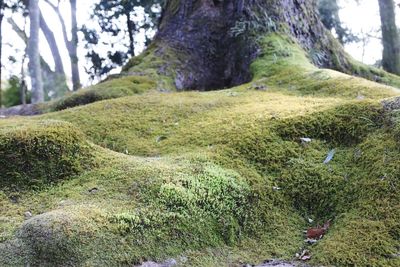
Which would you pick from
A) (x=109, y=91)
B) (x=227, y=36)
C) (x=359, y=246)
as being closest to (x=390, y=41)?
(x=227, y=36)

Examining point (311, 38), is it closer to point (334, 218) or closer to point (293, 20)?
point (293, 20)

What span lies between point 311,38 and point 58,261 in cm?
725

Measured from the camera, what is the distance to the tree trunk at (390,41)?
1090cm

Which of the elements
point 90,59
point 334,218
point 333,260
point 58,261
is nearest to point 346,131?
point 334,218

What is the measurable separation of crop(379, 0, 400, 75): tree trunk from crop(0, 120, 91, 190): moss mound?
9.58 meters

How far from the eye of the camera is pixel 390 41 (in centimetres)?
1096

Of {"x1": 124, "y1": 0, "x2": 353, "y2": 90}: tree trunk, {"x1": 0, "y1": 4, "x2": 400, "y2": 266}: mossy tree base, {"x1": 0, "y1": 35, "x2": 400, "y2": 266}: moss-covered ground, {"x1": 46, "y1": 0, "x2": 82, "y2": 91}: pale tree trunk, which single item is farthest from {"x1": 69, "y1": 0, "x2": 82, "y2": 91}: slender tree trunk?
{"x1": 0, "y1": 35, "x2": 400, "y2": 266}: moss-covered ground

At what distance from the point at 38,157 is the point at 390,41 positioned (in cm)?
1008

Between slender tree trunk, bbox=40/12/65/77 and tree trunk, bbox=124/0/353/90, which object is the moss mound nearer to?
tree trunk, bbox=124/0/353/90

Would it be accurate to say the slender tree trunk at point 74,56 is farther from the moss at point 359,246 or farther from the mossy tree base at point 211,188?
the moss at point 359,246

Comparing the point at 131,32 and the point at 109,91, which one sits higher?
the point at 131,32

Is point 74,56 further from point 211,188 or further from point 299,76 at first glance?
point 211,188

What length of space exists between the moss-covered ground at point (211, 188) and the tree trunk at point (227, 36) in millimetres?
3176

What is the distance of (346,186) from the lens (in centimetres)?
351
